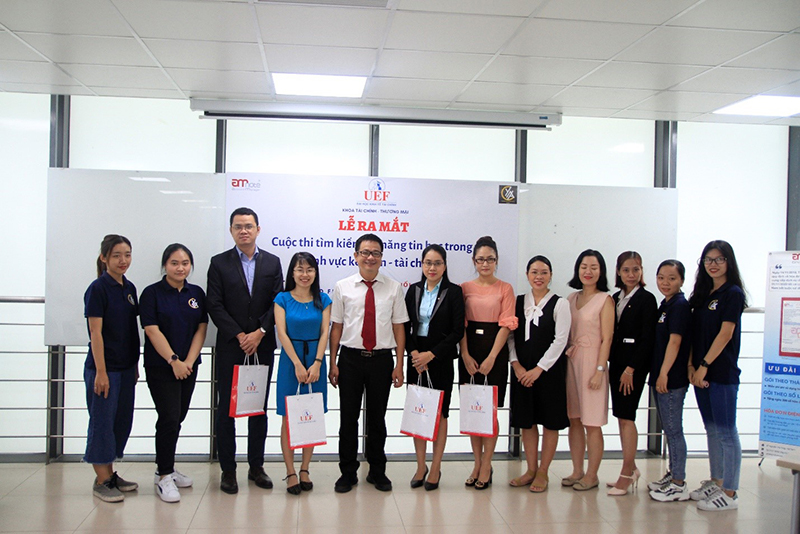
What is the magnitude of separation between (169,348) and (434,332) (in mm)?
1577

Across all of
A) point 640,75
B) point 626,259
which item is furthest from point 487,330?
point 640,75

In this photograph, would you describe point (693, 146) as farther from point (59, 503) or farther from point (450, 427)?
point (59, 503)

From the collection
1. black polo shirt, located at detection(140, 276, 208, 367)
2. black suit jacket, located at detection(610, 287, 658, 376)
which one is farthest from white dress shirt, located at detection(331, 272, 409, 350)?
black suit jacket, located at detection(610, 287, 658, 376)

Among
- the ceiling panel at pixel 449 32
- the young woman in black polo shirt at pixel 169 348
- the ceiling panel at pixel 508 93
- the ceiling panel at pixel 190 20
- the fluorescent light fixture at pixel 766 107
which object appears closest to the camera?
the ceiling panel at pixel 190 20

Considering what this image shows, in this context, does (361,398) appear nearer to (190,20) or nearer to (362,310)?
(362,310)

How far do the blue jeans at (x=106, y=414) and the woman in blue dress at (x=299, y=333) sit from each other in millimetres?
906

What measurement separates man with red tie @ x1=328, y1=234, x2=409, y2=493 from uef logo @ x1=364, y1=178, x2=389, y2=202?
67 cm

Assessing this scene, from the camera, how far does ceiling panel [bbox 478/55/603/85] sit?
3.55m

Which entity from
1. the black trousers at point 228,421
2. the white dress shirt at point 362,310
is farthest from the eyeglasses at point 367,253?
the black trousers at point 228,421

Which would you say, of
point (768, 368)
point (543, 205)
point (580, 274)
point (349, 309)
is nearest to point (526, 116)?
point (543, 205)

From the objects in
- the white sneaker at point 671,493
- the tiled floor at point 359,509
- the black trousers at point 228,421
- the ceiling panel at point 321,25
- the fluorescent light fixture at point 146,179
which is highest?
the ceiling panel at point 321,25

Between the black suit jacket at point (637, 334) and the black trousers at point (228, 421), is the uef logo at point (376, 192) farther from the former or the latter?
the black suit jacket at point (637, 334)

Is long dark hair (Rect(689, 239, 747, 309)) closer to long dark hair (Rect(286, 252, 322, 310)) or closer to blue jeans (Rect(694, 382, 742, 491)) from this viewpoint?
blue jeans (Rect(694, 382, 742, 491))

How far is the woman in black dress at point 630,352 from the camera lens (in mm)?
3854
